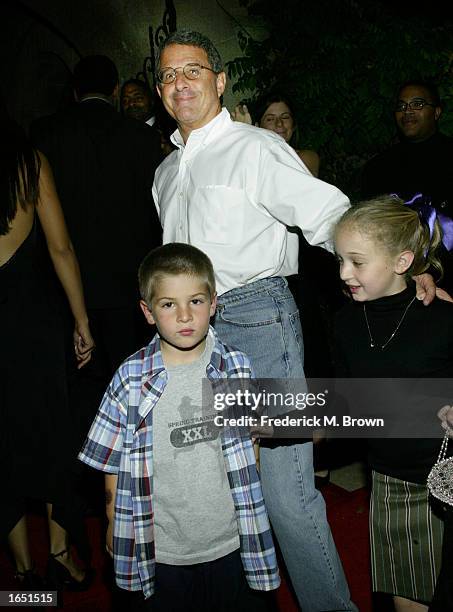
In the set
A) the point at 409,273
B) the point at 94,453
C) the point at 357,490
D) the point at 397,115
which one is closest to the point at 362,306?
the point at 409,273

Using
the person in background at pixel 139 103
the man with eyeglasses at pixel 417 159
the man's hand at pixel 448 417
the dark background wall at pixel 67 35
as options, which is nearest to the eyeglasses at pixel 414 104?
the man with eyeglasses at pixel 417 159

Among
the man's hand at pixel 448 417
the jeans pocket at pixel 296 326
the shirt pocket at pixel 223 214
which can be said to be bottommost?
the man's hand at pixel 448 417

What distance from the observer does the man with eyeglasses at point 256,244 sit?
1969mm

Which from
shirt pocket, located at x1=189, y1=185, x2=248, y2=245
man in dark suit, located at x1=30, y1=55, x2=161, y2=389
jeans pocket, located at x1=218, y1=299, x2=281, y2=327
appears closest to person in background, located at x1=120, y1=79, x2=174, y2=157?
man in dark suit, located at x1=30, y1=55, x2=161, y2=389

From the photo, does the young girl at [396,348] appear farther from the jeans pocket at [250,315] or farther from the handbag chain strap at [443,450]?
the jeans pocket at [250,315]

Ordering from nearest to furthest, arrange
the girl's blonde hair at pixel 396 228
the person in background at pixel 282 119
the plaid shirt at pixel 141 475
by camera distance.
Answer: the plaid shirt at pixel 141 475, the girl's blonde hair at pixel 396 228, the person in background at pixel 282 119

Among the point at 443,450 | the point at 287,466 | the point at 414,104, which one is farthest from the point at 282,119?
the point at 443,450

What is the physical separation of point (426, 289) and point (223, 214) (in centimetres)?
62

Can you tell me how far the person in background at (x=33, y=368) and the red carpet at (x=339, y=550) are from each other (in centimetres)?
8

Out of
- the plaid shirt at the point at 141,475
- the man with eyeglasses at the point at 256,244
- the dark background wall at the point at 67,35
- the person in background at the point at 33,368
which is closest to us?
the plaid shirt at the point at 141,475

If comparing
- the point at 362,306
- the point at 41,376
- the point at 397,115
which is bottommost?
the point at 41,376

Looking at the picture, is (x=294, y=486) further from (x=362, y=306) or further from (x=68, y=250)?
(x=68, y=250)

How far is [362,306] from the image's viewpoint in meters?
1.98

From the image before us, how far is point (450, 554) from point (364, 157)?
150 inches
